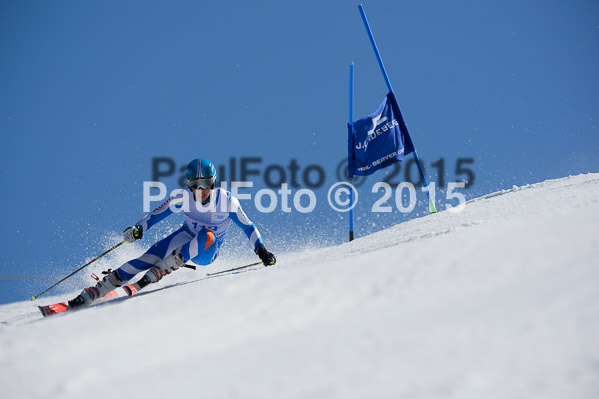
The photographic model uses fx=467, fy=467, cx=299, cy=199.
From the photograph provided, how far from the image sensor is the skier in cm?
483

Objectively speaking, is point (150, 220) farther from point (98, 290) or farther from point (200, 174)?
point (98, 290)

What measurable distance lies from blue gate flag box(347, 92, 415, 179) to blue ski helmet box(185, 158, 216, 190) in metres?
4.14

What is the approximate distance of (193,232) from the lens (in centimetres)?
552

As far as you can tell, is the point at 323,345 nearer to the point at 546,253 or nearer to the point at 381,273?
the point at 381,273

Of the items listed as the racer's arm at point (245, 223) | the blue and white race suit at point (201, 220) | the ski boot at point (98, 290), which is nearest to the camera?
the ski boot at point (98, 290)

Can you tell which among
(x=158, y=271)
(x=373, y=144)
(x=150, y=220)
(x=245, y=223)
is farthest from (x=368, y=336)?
(x=373, y=144)

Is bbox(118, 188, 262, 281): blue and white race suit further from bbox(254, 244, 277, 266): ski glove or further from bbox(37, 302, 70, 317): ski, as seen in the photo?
bbox(37, 302, 70, 317): ski

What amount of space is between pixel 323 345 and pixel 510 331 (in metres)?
0.62

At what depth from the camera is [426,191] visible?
8602 millimetres

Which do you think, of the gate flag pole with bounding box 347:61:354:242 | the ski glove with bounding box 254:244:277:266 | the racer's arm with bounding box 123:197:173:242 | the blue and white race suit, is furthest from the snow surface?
the gate flag pole with bounding box 347:61:354:242

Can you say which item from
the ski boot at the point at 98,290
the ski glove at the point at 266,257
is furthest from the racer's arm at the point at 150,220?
the ski glove at the point at 266,257

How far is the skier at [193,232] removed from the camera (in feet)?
15.8

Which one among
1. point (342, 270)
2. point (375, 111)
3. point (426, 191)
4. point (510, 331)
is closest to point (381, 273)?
point (342, 270)

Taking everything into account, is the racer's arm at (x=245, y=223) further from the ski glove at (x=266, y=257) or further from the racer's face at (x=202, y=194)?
the racer's face at (x=202, y=194)
